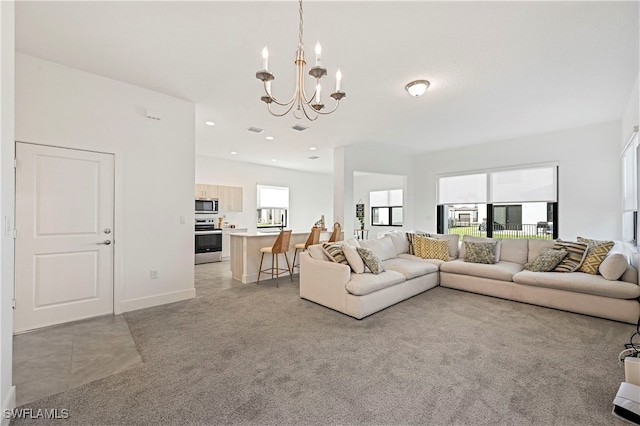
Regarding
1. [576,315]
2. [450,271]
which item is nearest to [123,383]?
[450,271]

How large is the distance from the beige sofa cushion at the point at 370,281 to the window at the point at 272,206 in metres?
5.64

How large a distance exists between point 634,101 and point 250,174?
782 cm

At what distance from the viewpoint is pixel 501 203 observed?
6.23m

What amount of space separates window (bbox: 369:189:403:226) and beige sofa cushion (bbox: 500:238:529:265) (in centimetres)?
470

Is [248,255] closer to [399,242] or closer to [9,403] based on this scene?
[399,242]

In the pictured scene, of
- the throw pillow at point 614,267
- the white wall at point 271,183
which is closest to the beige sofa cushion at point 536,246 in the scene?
the throw pillow at point 614,267

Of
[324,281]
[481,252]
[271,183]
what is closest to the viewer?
[324,281]

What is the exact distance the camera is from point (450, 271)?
15.1 feet

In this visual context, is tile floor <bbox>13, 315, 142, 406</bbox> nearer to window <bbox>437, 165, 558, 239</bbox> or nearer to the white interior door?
the white interior door


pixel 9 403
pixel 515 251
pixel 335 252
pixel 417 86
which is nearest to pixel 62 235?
pixel 9 403

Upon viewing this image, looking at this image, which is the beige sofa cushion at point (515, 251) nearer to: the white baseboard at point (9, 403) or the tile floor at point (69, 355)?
the tile floor at point (69, 355)

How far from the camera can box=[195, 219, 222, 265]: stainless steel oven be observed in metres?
6.93

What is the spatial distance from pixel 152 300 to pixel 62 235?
1266 mm

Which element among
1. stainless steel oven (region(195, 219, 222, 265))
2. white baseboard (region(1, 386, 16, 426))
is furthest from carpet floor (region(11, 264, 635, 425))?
stainless steel oven (region(195, 219, 222, 265))
